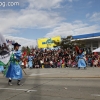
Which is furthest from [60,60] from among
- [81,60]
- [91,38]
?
[91,38]

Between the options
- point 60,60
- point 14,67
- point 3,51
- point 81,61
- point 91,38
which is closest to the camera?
point 3,51

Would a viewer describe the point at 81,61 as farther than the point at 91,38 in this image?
No

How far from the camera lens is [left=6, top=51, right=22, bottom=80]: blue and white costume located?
9.35 m

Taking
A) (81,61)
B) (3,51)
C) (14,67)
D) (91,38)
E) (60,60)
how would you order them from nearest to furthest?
1. (3,51)
2. (14,67)
3. (81,61)
4. (60,60)
5. (91,38)

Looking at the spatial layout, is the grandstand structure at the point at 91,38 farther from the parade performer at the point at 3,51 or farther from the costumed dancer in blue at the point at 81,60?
the parade performer at the point at 3,51

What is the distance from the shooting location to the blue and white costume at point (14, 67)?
368 inches

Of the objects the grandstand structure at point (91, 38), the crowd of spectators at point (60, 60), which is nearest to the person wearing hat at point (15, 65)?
the crowd of spectators at point (60, 60)

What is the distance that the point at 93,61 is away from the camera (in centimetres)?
2080

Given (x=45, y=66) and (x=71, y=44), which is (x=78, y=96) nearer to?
(x=45, y=66)

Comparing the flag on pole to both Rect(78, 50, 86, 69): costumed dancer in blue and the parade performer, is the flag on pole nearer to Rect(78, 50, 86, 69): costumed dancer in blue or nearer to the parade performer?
the parade performer

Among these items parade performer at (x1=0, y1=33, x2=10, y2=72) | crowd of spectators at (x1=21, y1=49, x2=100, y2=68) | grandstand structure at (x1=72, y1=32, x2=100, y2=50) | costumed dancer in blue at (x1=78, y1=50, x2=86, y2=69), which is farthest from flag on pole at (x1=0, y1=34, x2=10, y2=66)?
grandstand structure at (x1=72, y1=32, x2=100, y2=50)

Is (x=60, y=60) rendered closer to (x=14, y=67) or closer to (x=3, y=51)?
(x=14, y=67)

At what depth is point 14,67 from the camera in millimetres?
9484

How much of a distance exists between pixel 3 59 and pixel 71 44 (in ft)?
85.0
